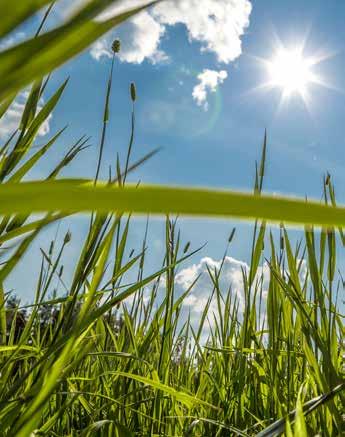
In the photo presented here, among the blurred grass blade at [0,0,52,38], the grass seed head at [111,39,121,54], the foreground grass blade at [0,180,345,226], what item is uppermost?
the grass seed head at [111,39,121,54]

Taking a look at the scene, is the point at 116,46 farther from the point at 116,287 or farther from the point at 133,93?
the point at 116,287

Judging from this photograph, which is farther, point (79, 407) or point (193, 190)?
point (79, 407)

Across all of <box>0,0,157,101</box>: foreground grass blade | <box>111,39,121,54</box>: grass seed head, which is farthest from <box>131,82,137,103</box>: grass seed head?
<box>0,0,157,101</box>: foreground grass blade

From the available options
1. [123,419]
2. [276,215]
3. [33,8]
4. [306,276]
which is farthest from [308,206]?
[306,276]

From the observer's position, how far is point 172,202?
0.20 meters

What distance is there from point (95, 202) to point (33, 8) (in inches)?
3.7

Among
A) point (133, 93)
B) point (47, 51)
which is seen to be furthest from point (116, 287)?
point (47, 51)

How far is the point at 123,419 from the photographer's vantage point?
1277 mm

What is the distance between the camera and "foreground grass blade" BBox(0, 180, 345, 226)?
196 mm

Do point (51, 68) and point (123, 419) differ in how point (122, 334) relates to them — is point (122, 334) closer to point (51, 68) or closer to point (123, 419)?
point (123, 419)

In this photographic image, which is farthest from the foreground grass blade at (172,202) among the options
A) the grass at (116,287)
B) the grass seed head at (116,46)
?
the grass seed head at (116,46)

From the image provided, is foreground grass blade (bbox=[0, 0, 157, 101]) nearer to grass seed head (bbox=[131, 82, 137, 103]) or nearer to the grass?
the grass

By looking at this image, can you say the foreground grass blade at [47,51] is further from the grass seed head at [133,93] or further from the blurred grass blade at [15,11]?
the grass seed head at [133,93]

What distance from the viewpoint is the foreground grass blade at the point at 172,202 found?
0.20 metres
